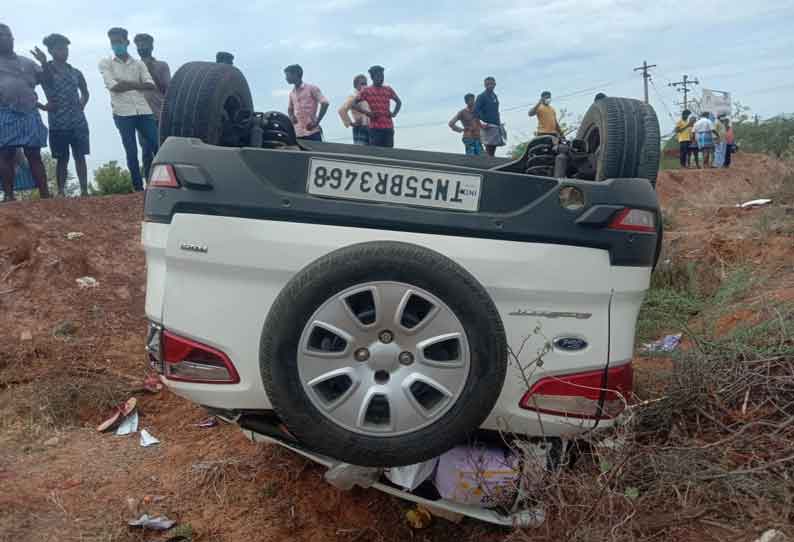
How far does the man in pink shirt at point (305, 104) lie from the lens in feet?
27.8

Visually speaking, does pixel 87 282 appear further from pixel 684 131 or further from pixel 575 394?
pixel 684 131

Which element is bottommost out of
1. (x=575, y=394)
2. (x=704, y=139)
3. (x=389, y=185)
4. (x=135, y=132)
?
(x=575, y=394)

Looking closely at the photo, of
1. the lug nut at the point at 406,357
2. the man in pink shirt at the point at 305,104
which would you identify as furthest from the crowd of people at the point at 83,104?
the lug nut at the point at 406,357

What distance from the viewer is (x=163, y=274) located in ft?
8.20

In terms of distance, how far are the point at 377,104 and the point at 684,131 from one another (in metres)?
15.4

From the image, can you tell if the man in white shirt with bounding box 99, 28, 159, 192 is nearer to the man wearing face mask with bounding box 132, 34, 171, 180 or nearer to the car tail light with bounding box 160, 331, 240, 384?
the man wearing face mask with bounding box 132, 34, 171, 180

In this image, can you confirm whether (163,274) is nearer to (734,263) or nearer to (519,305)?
(519,305)

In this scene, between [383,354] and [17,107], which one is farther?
[17,107]

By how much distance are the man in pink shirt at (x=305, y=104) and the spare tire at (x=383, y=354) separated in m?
6.61

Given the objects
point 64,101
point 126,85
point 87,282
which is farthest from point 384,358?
point 64,101

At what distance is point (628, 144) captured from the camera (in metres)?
2.86

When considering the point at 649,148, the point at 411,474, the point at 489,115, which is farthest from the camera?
the point at 489,115

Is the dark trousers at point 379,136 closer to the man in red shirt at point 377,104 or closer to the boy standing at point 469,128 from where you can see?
the man in red shirt at point 377,104

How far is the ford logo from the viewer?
94.0 inches
